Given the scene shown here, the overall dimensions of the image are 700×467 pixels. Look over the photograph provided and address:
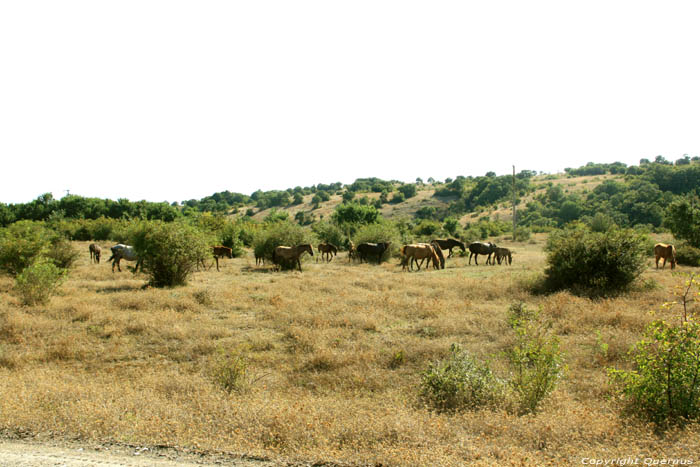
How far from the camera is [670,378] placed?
5.39 meters

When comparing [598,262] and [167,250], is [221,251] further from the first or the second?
[598,262]

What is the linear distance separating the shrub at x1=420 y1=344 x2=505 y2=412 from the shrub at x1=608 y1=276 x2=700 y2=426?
171 cm

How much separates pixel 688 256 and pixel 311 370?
82.3 ft

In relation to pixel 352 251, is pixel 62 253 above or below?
above

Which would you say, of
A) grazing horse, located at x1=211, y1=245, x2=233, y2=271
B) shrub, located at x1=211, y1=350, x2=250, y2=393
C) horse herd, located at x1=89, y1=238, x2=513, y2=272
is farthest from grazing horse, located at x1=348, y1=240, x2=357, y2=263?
shrub, located at x1=211, y1=350, x2=250, y2=393

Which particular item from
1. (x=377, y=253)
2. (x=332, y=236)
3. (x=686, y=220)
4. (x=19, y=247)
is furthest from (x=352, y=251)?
(x=686, y=220)

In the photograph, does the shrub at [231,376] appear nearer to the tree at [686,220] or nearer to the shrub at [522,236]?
the tree at [686,220]

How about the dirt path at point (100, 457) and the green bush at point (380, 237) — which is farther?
the green bush at point (380, 237)

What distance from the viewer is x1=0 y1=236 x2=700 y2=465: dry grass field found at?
4.84 meters

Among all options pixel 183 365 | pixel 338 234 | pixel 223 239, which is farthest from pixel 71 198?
pixel 183 365

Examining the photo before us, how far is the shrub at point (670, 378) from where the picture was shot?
523 cm

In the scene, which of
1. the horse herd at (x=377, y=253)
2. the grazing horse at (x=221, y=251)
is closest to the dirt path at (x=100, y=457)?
the horse herd at (x=377, y=253)

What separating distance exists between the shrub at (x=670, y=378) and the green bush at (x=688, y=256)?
901 inches

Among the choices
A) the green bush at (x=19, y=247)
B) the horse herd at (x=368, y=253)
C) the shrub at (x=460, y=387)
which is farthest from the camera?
the horse herd at (x=368, y=253)
